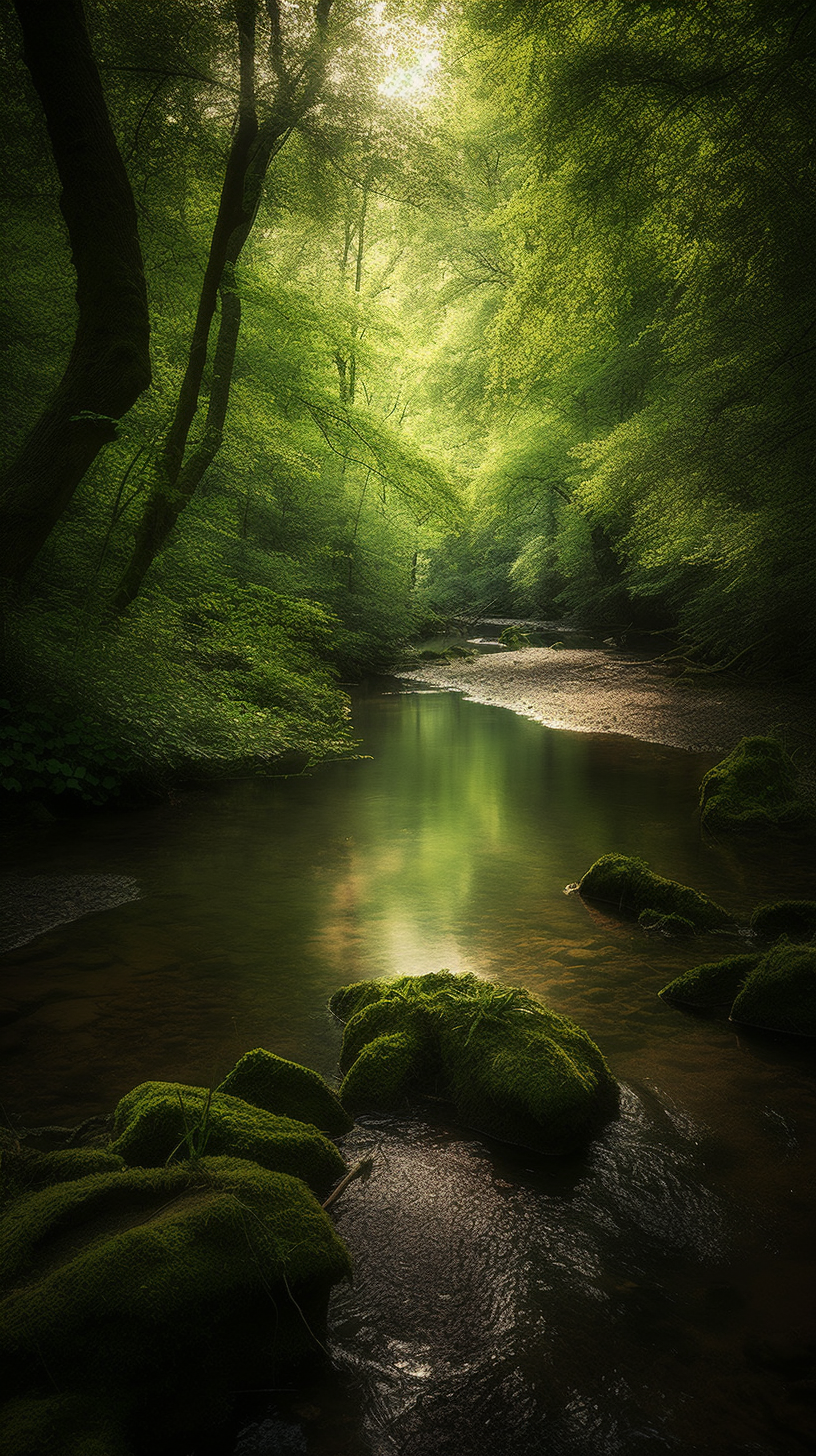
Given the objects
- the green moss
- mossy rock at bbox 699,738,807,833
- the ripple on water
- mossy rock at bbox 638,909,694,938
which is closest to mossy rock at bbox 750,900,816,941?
mossy rock at bbox 638,909,694,938

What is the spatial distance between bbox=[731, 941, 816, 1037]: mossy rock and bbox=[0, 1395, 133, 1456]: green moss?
3.60 metres

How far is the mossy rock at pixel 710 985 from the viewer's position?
190 inches

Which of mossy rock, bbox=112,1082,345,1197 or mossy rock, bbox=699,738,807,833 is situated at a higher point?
mossy rock, bbox=699,738,807,833

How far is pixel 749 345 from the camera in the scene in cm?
1027

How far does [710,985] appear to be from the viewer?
4832 mm

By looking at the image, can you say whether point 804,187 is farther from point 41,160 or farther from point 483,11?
point 41,160

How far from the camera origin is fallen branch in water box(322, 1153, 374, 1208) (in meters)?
3.16

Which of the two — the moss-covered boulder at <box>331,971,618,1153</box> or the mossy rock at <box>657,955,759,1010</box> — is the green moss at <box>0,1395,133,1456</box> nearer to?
the moss-covered boulder at <box>331,971,618,1153</box>

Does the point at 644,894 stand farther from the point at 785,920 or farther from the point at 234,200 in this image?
the point at 234,200

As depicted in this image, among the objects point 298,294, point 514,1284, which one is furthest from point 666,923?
point 298,294

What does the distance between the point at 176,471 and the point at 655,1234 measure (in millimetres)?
9556

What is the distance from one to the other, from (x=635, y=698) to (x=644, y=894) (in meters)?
10.7

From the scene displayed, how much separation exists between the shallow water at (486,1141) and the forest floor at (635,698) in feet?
15.8

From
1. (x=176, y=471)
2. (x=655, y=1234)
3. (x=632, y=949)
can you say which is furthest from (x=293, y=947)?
(x=176, y=471)
